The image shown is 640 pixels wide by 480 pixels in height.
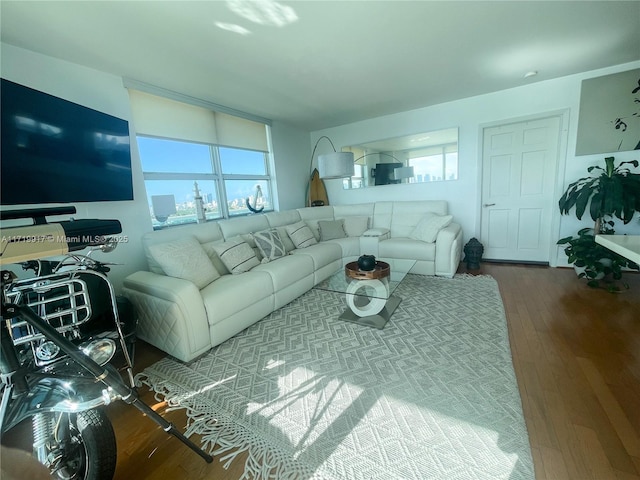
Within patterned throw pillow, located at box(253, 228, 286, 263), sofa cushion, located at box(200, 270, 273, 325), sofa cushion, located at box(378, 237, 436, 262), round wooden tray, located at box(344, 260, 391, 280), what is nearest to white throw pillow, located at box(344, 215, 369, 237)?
sofa cushion, located at box(378, 237, 436, 262)

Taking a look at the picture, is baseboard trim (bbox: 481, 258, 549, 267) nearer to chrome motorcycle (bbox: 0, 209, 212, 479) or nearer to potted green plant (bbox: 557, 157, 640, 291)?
potted green plant (bbox: 557, 157, 640, 291)

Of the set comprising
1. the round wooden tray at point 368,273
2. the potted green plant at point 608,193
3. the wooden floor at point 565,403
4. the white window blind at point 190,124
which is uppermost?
the white window blind at point 190,124

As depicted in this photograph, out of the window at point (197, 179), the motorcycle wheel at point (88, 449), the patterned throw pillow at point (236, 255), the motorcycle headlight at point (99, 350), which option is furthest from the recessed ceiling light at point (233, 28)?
the motorcycle wheel at point (88, 449)

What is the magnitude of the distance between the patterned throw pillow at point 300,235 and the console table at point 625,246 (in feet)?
8.89

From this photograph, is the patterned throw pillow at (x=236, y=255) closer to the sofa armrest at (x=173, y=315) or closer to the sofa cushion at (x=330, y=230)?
the sofa armrest at (x=173, y=315)

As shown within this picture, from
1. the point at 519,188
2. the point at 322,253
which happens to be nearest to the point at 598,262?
the point at 519,188

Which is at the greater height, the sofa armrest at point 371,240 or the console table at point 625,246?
the console table at point 625,246

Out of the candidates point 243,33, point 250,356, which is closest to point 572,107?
point 243,33

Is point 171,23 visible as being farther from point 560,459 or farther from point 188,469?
point 560,459

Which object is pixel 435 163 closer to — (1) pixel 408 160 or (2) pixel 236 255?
(1) pixel 408 160

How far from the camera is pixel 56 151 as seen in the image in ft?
5.81

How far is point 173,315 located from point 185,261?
0.51 metres

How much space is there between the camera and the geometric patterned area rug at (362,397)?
1.13 meters

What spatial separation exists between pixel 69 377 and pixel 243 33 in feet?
7.10
